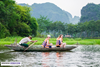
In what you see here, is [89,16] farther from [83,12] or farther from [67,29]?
[67,29]

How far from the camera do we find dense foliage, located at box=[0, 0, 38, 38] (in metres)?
36.9

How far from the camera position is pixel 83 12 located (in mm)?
147750

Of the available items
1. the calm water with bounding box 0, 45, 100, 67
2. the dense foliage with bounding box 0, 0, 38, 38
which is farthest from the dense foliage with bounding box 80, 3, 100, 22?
the calm water with bounding box 0, 45, 100, 67

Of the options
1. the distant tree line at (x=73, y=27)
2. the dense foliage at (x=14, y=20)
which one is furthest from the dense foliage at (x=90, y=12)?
the dense foliage at (x=14, y=20)

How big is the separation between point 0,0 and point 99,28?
52.7 metres

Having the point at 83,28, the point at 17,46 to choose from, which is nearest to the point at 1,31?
the point at 17,46

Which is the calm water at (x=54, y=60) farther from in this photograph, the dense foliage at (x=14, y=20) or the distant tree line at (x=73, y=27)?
the distant tree line at (x=73, y=27)

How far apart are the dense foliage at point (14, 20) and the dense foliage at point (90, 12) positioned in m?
81.4

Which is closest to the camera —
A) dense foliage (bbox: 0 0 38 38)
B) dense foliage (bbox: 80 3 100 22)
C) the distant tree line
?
dense foliage (bbox: 0 0 38 38)

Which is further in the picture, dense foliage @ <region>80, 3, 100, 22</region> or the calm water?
dense foliage @ <region>80, 3, 100, 22</region>

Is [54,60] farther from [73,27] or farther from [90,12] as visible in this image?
[90,12]

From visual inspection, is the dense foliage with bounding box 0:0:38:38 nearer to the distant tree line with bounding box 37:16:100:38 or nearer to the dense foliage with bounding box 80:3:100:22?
the distant tree line with bounding box 37:16:100:38

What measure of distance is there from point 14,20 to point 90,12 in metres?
106

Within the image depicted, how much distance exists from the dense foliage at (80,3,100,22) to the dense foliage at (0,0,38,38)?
3204 inches
